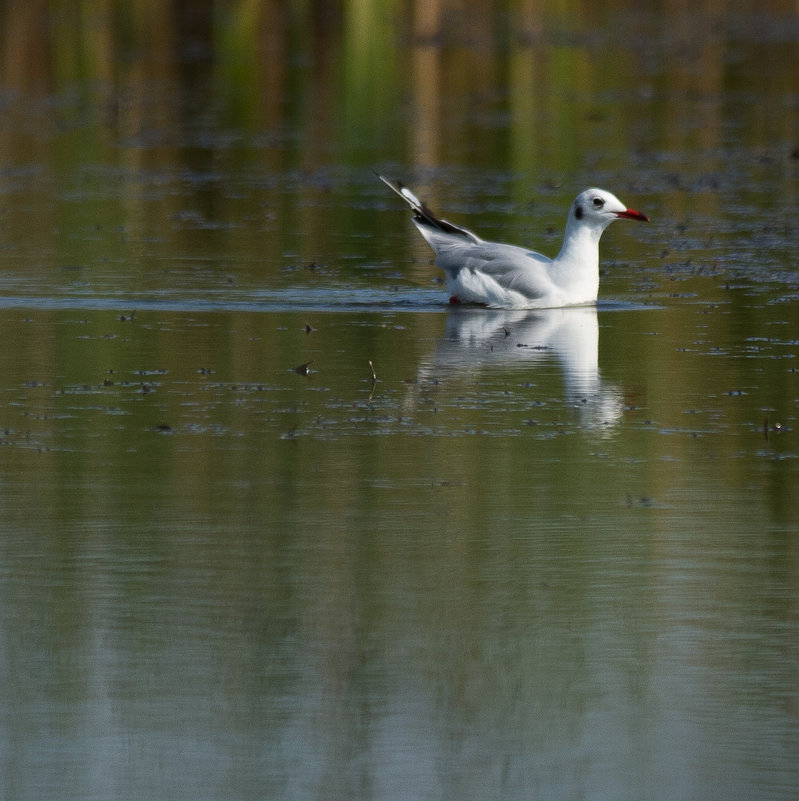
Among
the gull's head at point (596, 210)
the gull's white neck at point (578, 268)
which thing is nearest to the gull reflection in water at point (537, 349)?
the gull's white neck at point (578, 268)

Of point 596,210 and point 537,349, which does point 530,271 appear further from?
point 537,349

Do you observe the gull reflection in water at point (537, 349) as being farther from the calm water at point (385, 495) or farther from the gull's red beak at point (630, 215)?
the gull's red beak at point (630, 215)

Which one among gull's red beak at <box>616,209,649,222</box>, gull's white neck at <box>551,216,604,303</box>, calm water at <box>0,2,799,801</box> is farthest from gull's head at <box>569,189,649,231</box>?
calm water at <box>0,2,799,801</box>

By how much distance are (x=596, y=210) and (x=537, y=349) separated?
198cm

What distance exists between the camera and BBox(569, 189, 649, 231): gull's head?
1327 cm

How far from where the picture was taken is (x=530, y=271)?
13008mm

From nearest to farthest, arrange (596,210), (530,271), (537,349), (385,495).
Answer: (385,495), (537,349), (530,271), (596,210)

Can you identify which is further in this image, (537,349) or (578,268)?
(578,268)

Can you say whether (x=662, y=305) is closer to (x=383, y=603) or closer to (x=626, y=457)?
(x=626, y=457)

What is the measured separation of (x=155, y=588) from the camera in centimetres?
694

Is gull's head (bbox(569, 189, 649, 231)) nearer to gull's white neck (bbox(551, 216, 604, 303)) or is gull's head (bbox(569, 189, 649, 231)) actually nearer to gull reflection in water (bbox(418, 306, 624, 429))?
gull's white neck (bbox(551, 216, 604, 303))

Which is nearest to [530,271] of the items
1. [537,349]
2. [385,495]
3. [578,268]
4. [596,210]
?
[578,268]

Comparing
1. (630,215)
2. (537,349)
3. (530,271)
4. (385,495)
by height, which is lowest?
(385,495)

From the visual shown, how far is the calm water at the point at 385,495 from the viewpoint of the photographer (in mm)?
5734
